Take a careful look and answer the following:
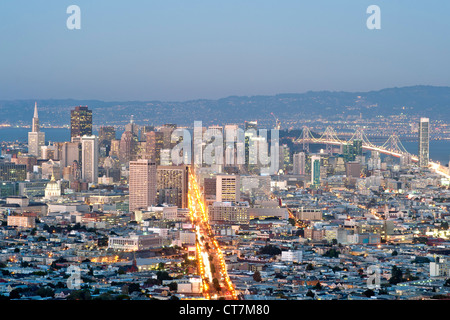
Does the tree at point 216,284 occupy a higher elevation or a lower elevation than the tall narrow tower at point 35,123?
lower

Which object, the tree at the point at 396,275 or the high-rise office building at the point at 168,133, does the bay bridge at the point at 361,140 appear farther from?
the tree at the point at 396,275

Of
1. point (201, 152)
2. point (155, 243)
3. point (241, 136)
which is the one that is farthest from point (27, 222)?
point (241, 136)

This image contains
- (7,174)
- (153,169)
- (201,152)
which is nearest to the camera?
(153,169)

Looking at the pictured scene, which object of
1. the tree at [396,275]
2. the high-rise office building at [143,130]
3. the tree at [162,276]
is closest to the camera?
the tree at [162,276]

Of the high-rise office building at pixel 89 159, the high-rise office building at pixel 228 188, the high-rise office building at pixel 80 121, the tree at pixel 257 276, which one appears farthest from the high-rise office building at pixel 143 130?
the tree at pixel 257 276

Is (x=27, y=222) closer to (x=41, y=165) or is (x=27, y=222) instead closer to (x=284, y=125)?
(x=41, y=165)

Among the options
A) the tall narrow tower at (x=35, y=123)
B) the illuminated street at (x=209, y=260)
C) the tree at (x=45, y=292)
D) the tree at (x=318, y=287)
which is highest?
the tall narrow tower at (x=35, y=123)
